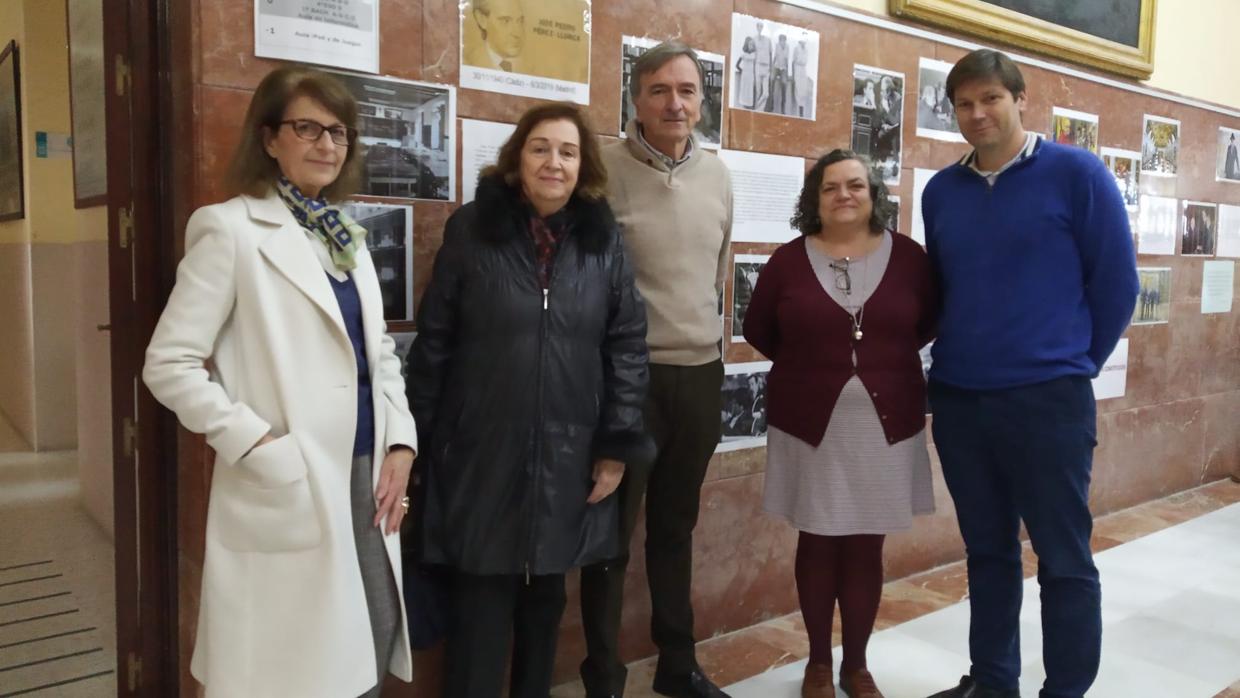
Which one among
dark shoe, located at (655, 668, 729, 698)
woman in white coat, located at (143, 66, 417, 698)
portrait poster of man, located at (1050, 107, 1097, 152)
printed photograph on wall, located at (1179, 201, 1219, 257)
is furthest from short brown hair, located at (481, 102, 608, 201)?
printed photograph on wall, located at (1179, 201, 1219, 257)

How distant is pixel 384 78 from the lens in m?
2.21

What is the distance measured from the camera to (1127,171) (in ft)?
14.6

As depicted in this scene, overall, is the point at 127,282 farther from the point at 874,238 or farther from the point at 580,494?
the point at 874,238

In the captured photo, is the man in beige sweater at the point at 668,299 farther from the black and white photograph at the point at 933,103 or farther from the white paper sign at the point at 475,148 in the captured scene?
the black and white photograph at the point at 933,103

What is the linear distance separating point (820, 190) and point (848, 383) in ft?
1.70

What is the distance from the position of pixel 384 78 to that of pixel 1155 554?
12.4 feet

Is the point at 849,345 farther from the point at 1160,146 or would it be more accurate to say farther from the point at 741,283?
the point at 1160,146

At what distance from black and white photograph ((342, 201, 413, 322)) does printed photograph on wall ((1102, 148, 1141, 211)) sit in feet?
11.6

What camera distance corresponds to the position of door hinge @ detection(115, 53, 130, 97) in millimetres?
2064

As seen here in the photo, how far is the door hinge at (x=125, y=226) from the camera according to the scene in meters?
2.08

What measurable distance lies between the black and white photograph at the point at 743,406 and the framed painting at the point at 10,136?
3608 mm

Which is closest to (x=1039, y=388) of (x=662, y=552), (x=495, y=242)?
(x=662, y=552)

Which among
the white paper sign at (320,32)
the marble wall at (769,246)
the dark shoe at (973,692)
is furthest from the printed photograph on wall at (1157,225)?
the white paper sign at (320,32)

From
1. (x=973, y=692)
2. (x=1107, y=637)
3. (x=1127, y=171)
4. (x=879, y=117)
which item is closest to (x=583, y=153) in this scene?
(x=879, y=117)
